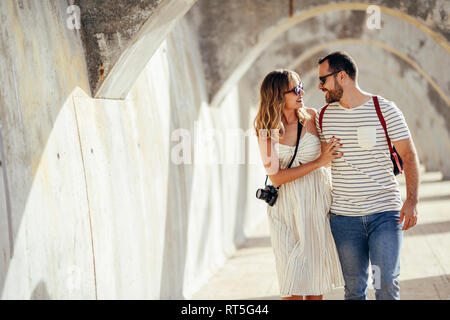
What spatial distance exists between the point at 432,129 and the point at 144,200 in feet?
60.4

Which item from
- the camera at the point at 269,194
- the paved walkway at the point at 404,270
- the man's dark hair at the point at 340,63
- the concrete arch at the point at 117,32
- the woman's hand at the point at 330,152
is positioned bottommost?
the paved walkway at the point at 404,270

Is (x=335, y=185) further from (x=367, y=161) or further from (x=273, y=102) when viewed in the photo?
(x=273, y=102)

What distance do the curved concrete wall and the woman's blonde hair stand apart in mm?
1300

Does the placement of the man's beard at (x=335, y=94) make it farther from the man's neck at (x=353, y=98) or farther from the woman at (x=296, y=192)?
the woman at (x=296, y=192)

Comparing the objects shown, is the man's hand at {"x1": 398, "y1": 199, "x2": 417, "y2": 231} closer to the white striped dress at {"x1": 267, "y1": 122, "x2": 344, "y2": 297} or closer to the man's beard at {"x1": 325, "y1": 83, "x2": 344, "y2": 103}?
the white striped dress at {"x1": 267, "y1": 122, "x2": 344, "y2": 297}

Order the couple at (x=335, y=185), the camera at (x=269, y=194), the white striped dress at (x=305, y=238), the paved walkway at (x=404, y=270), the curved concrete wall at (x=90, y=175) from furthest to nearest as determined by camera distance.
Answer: the paved walkway at (x=404, y=270)
the camera at (x=269, y=194)
the white striped dress at (x=305, y=238)
the couple at (x=335, y=185)
the curved concrete wall at (x=90, y=175)

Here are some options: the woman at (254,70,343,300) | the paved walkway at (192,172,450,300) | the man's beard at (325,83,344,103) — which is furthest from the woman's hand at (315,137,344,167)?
the paved walkway at (192,172,450,300)

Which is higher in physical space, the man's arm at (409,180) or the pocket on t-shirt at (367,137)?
the pocket on t-shirt at (367,137)

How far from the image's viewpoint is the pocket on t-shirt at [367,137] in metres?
3.92

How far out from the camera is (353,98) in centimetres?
406

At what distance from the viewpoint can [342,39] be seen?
43.0 feet

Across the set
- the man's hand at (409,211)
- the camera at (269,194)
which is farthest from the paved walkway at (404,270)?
the man's hand at (409,211)

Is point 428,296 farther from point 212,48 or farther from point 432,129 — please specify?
point 432,129

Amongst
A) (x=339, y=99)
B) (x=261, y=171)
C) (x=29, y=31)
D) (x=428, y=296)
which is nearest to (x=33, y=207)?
(x=29, y=31)
